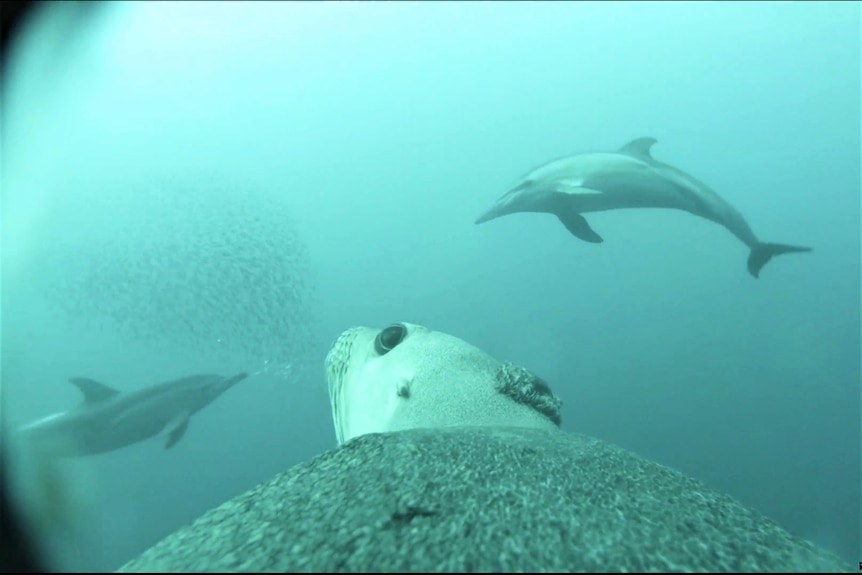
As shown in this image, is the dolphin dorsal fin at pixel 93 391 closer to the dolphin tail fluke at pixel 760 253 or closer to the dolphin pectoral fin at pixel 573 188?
the dolphin pectoral fin at pixel 573 188

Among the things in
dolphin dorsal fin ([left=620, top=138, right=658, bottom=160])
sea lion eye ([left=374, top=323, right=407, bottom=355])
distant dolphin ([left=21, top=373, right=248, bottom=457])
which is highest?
dolphin dorsal fin ([left=620, top=138, right=658, bottom=160])

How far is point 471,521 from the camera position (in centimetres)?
117

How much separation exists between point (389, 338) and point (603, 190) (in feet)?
16.9

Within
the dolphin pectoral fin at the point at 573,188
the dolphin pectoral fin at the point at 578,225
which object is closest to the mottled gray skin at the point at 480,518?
the dolphin pectoral fin at the point at 573,188

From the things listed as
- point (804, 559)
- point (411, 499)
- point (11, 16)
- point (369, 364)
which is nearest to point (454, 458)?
point (411, 499)

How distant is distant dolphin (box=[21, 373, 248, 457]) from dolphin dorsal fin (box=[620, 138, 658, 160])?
586 centimetres

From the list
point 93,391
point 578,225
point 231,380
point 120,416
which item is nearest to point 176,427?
point 120,416

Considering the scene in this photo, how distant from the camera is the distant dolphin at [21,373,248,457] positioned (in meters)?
7.74

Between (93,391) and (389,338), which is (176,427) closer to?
(93,391)

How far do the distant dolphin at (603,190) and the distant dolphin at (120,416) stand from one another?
4522mm

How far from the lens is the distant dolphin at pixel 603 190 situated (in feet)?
22.4

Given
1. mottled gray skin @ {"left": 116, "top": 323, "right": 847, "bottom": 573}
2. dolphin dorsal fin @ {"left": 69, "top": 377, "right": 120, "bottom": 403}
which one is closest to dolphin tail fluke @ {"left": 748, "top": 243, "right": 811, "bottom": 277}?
mottled gray skin @ {"left": 116, "top": 323, "right": 847, "bottom": 573}

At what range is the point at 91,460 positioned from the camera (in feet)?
74.8

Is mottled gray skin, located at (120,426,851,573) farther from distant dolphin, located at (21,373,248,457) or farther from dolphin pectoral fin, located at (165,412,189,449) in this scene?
dolphin pectoral fin, located at (165,412,189,449)
